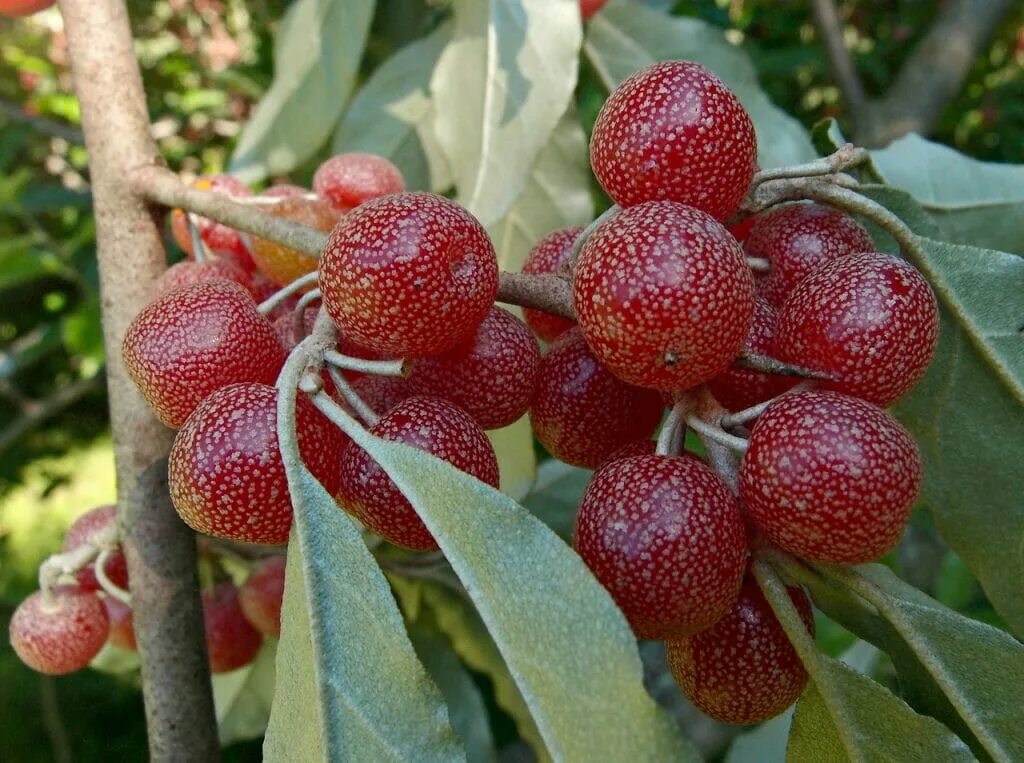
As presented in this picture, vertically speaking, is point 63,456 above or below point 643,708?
below

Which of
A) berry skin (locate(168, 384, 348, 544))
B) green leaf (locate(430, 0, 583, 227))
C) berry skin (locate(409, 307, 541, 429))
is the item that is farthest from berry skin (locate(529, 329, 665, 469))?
green leaf (locate(430, 0, 583, 227))

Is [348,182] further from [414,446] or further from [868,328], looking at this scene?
[868,328]

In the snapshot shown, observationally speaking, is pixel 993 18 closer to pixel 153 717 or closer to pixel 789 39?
pixel 789 39

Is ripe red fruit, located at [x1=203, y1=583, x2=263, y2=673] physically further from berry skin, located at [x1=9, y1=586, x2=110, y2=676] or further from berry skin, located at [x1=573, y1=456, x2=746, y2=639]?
berry skin, located at [x1=573, y1=456, x2=746, y2=639]

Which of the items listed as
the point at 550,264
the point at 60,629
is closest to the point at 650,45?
the point at 550,264

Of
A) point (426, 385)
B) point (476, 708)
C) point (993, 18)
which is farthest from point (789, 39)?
point (426, 385)
